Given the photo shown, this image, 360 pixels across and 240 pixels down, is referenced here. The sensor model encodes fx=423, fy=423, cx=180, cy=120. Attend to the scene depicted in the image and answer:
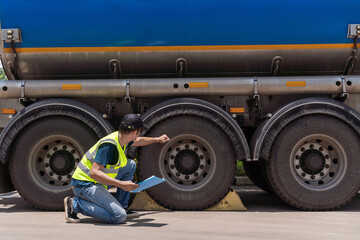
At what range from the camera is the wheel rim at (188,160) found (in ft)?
17.5

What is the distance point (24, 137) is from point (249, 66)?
304 centimetres

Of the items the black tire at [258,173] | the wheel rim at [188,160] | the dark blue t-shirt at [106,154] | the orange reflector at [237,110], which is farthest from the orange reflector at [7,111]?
the black tire at [258,173]

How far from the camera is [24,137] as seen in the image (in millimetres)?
5332

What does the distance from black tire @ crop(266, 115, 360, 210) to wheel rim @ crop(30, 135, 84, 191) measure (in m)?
2.51

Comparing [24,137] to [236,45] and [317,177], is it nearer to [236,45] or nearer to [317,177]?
[236,45]

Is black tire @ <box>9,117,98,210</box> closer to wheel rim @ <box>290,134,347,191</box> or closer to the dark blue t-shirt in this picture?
the dark blue t-shirt

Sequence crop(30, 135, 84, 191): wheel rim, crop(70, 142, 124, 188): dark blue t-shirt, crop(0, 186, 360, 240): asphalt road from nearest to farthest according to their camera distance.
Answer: crop(0, 186, 360, 240): asphalt road
crop(70, 142, 124, 188): dark blue t-shirt
crop(30, 135, 84, 191): wheel rim

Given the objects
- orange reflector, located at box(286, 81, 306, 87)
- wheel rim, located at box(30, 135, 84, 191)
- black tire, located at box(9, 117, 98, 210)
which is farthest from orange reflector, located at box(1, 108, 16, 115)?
orange reflector, located at box(286, 81, 306, 87)

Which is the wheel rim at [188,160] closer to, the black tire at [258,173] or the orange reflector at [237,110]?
the orange reflector at [237,110]

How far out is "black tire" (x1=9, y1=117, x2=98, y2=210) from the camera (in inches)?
209

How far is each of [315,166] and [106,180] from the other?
2.68 metres

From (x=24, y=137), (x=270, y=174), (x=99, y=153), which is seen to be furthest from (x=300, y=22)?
(x=24, y=137)

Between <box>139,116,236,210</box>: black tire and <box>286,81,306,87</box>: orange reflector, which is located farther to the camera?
<box>286,81,306,87</box>: orange reflector

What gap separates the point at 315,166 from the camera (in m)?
5.32
